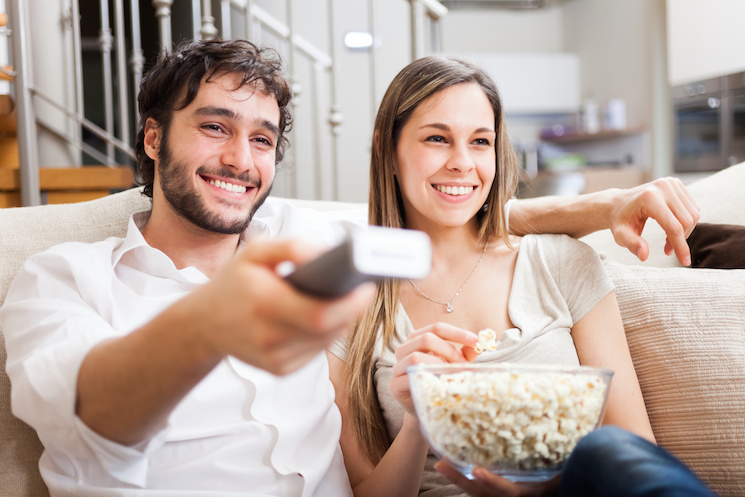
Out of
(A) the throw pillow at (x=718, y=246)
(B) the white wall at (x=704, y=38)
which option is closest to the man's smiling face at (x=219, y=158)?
(A) the throw pillow at (x=718, y=246)

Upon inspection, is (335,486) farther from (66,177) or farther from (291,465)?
(66,177)

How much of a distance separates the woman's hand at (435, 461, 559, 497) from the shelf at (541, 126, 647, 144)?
523 cm

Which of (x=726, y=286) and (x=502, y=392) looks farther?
(x=726, y=286)

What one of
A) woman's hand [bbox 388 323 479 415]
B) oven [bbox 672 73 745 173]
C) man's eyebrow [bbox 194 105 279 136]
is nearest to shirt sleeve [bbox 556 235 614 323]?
woman's hand [bbox 388 323 479 415]

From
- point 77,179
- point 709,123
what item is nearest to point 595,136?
Result: point 709,123

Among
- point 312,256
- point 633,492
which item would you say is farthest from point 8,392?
point 633,492

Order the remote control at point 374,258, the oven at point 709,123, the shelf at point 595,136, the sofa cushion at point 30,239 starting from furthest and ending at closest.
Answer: the shelf at point 595,136, the oven at point 709,123, the sofa cushion at point 30,239, the remote control at point 374,258

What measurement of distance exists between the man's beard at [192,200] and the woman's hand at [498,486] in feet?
2.07

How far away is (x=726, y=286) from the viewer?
4.24 feet

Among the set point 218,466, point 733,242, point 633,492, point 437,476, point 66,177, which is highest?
point 66,177

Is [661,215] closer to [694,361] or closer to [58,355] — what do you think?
[694,361]

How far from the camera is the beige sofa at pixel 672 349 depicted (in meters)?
1.11

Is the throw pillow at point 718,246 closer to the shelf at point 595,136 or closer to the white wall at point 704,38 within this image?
the white wall at point 704,38

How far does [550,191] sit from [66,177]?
428 centimetres
